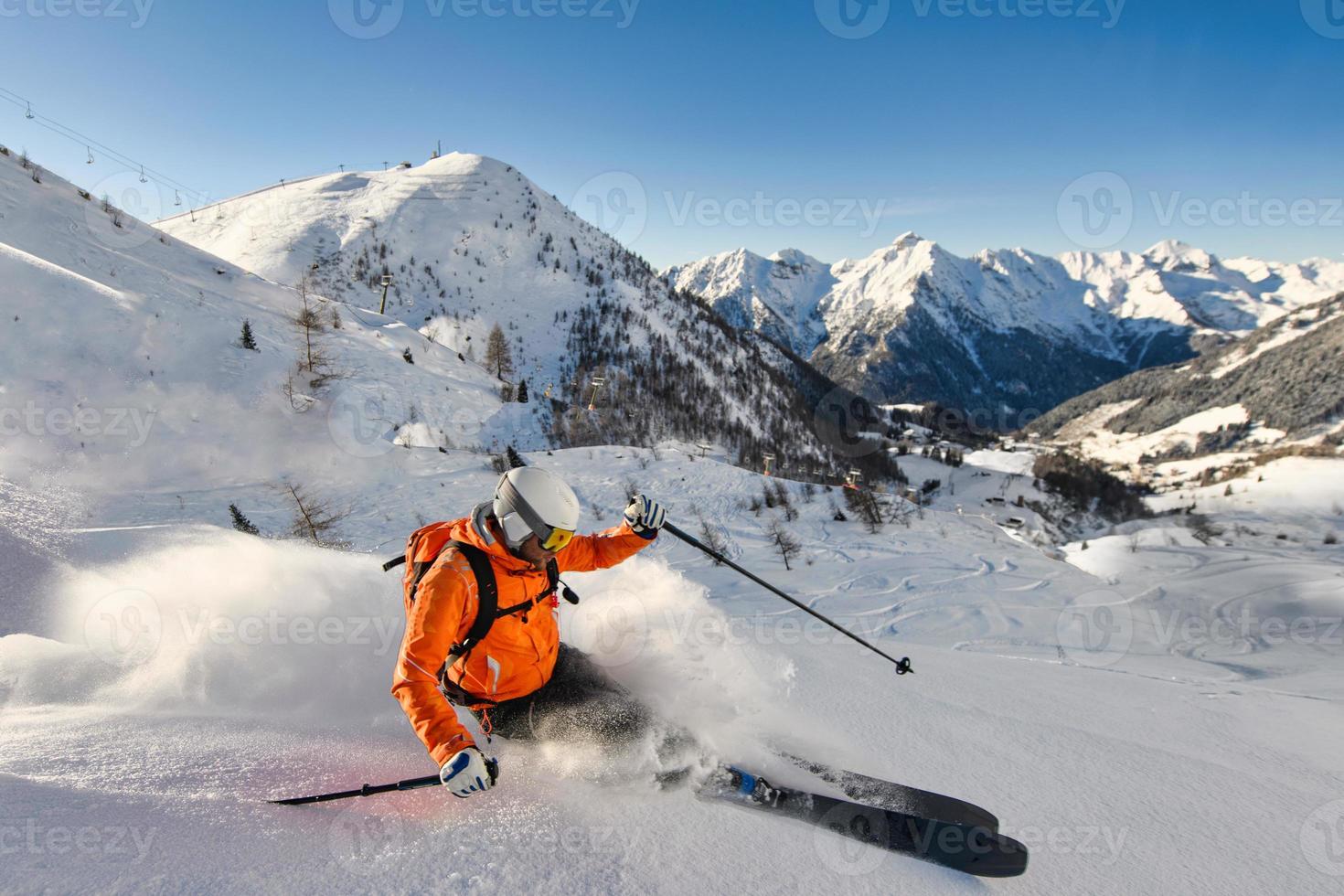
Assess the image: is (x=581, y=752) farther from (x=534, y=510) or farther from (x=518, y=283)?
(x=518, y=283)

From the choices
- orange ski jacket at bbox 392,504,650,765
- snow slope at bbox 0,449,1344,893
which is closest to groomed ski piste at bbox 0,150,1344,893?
snow slope at bbox 0,449,1344,893

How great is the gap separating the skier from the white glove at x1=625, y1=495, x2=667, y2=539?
1016 millimetres

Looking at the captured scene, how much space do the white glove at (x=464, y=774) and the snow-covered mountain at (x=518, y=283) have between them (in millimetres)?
35532

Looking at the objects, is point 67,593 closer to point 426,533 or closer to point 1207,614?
point 426,533

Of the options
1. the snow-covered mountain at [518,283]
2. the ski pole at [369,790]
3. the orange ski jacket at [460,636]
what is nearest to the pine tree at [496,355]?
the snow-covered mountain at [518,283]

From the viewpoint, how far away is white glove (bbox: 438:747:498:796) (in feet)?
9.00

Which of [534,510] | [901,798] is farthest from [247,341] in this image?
[901,798]

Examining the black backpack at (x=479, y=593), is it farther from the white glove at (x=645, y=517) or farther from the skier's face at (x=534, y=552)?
the white glove at (x=645, y=517)

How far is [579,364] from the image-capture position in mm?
58344

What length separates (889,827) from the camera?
311 centimetres

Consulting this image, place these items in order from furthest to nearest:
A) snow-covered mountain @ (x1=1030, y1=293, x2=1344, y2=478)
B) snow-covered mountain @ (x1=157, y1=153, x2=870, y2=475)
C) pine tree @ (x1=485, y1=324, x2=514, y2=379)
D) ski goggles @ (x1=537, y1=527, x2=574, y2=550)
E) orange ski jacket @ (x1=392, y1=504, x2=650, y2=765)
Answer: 1. snow-covered mountain @ (x1=1030, y1=293, x2=1344, y2=478)
2. snow-covered mountain @ (x1=157, y1=153, x2=870, y2=475)
3. pine tree @ (x1=485, y1=324, x2=514, y2=379)
4. ski goggles @ (x1=537, y1=527, x2=574, y2=550)
5. orange ski jacket @ (x1=392, y1=504, x2=650, y2=765)

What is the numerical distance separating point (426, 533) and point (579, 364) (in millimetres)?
55996

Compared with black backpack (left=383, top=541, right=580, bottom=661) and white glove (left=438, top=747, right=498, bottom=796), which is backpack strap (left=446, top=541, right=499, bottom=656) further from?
white glove (left=438, top=747, right=498, bottom=796)

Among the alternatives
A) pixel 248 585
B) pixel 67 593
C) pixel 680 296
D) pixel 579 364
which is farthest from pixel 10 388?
pixel 680 296
